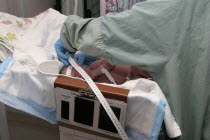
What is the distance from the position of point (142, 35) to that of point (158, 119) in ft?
0.84

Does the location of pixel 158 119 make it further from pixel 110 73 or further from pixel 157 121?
pixel 110 73

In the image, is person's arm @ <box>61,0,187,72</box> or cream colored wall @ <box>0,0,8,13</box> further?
cream colored wall @ <box>0,0,8,13</box>

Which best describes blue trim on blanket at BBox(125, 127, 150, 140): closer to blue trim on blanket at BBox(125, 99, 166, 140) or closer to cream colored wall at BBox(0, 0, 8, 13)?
blue trim on blanket at BBox(125, 99, 166, 140)

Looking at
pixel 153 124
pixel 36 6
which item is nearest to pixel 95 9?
pixel 36 6

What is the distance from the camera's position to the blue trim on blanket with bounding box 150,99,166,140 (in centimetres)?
47

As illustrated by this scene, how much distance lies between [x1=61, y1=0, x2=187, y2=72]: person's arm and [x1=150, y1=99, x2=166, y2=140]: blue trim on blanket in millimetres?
145

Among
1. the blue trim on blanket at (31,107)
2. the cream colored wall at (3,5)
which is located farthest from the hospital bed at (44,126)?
the cream colored wall at (3,5)

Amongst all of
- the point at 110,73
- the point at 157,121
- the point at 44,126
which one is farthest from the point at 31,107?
the point at 157,121

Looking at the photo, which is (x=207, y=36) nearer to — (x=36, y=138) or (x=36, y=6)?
(x=36, y=138)

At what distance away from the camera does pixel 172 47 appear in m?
0.56

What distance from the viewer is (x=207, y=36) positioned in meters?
0.54

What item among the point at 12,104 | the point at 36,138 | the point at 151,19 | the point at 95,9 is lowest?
the point at 36,138

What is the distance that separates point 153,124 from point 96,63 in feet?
1.11

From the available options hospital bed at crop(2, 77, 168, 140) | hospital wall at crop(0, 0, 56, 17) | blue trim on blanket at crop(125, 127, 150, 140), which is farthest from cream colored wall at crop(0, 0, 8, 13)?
blue trim on blanket at crop(125, 127, 150, 140)
